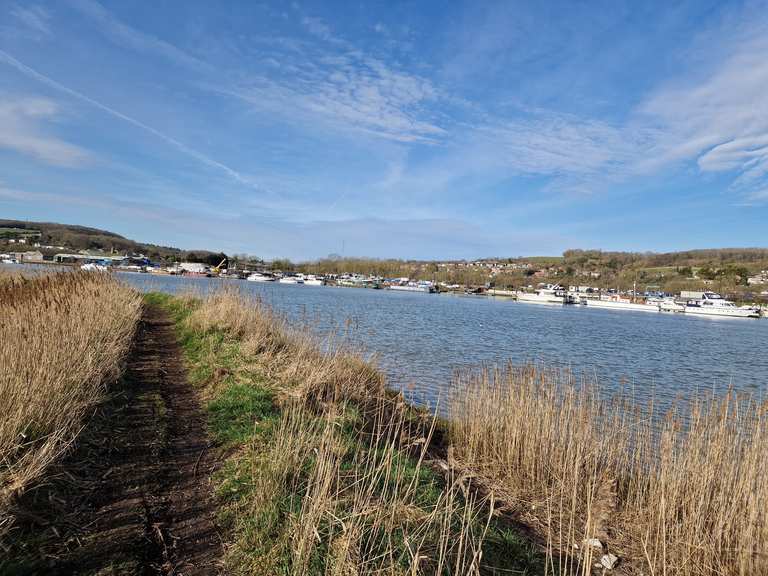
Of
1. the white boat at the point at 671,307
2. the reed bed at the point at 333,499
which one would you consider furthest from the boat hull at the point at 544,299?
the reed bed at the point at 333,499

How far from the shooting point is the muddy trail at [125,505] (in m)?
3.40

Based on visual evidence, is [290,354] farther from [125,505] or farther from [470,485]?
[125,505]

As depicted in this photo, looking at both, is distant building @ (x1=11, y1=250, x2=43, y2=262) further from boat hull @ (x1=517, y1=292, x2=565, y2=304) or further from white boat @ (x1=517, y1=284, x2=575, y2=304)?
white boat @ (x1=517, y1=284, x2=575, y2=304)

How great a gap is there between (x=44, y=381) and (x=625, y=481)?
27.6ft

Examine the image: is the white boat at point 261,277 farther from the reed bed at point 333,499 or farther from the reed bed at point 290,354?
the reed bed at point 333,499

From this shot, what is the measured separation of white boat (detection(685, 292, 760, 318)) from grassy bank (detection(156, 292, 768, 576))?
300 ft

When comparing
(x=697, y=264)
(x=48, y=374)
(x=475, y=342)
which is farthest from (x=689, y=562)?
(x=697, y=264)

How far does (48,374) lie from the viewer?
5223 millimetres

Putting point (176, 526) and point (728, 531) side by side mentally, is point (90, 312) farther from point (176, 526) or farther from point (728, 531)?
point (728, 531)

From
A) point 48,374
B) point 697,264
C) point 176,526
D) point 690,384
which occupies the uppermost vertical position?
point 697,264

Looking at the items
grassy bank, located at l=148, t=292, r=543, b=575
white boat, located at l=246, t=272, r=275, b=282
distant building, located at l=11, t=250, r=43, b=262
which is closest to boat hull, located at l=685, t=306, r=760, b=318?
grassy bank, located at l=148, t=292, r=543, b=575

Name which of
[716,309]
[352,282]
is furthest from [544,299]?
[352,282]

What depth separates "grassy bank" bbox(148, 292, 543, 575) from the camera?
11.6 feet

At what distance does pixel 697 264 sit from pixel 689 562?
171796 mm
